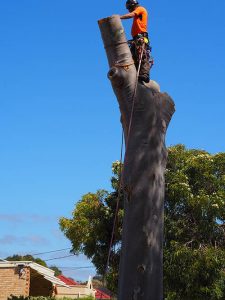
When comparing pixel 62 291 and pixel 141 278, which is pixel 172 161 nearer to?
pixel 141 278

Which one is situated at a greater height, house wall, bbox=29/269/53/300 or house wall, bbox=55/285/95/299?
house wall, bbox=55/285/95/299

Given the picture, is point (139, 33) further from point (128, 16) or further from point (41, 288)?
point (41, 288)

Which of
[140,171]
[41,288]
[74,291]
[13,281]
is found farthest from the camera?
[74,291]

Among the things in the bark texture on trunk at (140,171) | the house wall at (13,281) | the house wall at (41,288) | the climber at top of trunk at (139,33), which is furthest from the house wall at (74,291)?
the bark texture on trunk at (140,171)

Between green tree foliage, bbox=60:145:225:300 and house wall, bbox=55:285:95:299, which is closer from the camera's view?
green tree foliage, bbox=60:145:225:300

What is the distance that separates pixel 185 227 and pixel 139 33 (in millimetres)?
14590

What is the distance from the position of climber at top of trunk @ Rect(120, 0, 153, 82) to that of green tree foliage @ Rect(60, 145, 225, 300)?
39.9 ft

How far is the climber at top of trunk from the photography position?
664 cm

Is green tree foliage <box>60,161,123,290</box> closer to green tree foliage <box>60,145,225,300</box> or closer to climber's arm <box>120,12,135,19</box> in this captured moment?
green tree foliage <box>60,145,225,300</box>

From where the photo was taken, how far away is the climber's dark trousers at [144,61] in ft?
20.6

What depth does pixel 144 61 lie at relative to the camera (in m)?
6.59

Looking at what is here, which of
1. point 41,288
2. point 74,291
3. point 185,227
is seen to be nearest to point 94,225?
point 185,227

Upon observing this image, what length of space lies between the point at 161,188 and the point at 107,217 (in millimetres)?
16757

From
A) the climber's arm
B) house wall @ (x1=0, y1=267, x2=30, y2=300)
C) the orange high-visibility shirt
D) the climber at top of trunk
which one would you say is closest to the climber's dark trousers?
the climber at top of trunk
